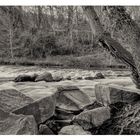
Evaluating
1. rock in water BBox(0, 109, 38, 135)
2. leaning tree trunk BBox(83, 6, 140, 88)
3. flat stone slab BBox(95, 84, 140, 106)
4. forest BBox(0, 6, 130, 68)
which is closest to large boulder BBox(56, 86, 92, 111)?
flat stone slab BBox(95, 84, 140, 106)

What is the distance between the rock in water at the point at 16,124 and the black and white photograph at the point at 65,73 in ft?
0.07

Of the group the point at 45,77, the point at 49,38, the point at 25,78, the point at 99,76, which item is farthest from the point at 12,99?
the point at 99,76

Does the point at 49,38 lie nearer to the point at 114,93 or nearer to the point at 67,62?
the point at 67,62

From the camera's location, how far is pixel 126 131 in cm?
295

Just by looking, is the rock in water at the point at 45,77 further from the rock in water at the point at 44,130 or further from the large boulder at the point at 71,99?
the rock in water at the point at 44,130

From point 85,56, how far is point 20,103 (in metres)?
0.75

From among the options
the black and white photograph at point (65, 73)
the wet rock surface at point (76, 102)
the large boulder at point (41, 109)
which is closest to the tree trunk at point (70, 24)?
the black and white photograph at point (65, 73)

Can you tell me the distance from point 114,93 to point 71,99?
1.38 ft

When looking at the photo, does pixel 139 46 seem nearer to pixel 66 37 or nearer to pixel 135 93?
pixel 135 93

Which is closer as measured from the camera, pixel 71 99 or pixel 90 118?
pixel 90 118

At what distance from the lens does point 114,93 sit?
9.96 ft

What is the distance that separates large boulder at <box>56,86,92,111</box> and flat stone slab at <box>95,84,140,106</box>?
126 mm

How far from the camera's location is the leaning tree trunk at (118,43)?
2756 mm

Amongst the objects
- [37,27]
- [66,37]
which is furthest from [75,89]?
[37,27]
